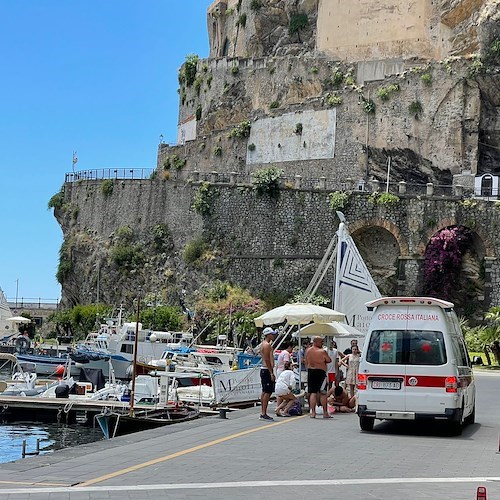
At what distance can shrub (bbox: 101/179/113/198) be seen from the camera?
66562 mm

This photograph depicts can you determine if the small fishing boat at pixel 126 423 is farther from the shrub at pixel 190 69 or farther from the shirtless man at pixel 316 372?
the shrub at pixel 190 69

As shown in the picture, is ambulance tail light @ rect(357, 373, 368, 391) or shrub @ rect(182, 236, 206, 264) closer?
ambulance tail light @ rect(357, 373, 368, 391)

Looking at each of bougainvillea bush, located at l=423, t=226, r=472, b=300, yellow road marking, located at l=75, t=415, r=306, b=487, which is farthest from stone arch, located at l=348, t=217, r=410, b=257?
yellow road marking, located at l=75, t=415, r=306, b=487

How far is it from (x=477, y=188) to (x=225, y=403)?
3164 centimetres

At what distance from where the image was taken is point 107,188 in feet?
219

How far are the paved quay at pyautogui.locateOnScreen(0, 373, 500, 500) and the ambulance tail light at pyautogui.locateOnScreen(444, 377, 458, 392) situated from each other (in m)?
0.85

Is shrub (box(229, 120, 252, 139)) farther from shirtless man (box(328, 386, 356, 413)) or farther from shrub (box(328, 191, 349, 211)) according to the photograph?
shirtless man (box(328, 386, 356, 413))

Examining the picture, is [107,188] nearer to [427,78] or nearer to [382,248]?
[382,248]

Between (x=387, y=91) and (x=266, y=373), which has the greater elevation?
(x=387, y=91)

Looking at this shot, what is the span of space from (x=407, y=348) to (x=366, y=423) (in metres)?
1.53

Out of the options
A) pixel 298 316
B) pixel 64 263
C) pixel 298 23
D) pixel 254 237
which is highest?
pixel 298 23

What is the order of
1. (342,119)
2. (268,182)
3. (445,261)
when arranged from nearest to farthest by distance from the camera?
1. (445,261)
2. (268,182)
3. (342,119)

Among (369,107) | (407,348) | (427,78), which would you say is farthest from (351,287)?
(369,107)

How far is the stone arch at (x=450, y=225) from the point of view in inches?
2029
